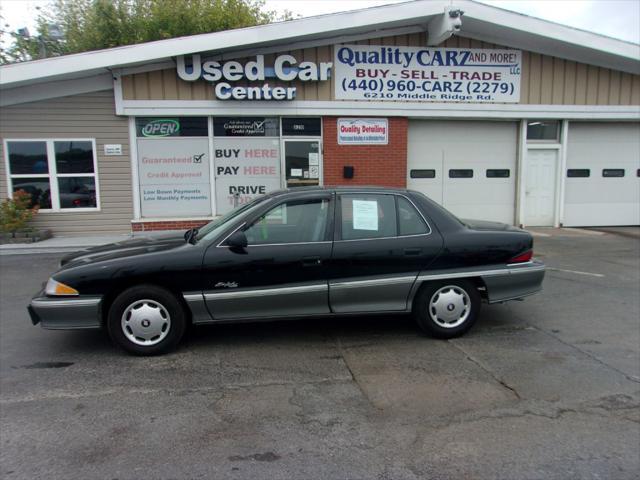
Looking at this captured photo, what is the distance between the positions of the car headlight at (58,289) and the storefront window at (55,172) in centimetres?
703

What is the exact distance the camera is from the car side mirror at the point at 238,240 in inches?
170

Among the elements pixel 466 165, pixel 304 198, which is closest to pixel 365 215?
pixel 304 198

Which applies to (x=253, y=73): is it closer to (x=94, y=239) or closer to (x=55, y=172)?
(x=55, y=172)

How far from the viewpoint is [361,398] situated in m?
3.58

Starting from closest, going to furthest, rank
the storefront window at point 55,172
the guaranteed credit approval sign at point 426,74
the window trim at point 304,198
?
the window trim at point 304,198 < the storefront window at point 55,172 < the guaranteed credit approval sign at point 426,74

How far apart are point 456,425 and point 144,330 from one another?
282 centimetres

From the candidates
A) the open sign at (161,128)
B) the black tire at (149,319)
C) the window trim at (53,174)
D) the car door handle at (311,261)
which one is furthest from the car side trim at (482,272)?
the window trim at (53,174)

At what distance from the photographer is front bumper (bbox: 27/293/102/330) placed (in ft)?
13.8

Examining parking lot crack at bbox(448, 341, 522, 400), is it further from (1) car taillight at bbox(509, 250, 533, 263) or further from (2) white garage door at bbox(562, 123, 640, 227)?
(2) white garage door at bbox(562, 123, 640, 227)

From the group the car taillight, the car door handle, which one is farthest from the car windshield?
the car taillight

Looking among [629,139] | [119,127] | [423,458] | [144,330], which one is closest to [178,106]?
[119,127]

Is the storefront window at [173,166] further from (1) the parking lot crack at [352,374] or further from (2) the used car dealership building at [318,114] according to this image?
(1) the parking lot crack at [352,374]

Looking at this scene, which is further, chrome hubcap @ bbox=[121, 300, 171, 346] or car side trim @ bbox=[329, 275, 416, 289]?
car side trim @ bbox=[329, 275, 416, 289]

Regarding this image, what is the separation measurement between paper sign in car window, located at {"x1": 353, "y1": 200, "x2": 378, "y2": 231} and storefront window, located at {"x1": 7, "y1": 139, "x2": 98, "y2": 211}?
805 cm
